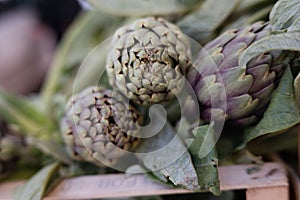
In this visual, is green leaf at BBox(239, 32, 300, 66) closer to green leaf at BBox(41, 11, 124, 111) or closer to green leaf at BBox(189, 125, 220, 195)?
green leaf at BBox(189, 125, 220, 195)

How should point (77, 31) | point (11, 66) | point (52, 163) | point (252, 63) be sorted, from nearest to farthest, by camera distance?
1. point (252, 63)
2. point (52, 163)
3. point (77, 31)
4. point (11, 66)

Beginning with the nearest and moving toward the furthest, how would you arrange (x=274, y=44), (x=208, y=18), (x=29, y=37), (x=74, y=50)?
(x=274, y=44), (x=208, y=18), (x=74, y=50), (x=29, y=37)

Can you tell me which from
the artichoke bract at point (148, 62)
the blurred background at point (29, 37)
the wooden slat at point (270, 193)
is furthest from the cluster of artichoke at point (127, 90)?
the blurred background at point (29, 37)

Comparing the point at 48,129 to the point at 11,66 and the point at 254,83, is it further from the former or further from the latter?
the point at 11,66

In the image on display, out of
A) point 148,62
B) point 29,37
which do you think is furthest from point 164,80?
point 29,37

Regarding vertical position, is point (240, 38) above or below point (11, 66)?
above

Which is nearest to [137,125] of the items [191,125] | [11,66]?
[191,125]

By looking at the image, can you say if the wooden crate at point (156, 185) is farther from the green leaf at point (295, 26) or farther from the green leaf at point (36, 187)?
the green leaf at point (295, 26)

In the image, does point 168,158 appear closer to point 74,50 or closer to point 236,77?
point 236,77
